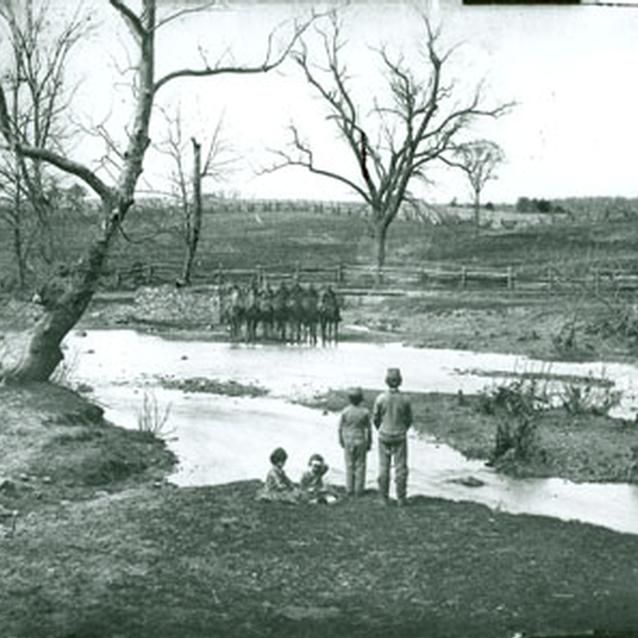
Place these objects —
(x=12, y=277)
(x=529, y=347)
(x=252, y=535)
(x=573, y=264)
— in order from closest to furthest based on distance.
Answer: (x=252, y=535), (x=529, y=347), (x=12, y=277), (x=573, y=264)

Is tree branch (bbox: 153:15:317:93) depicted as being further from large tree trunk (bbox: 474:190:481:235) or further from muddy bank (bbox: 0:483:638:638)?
large tree trunk (bbox: 474:190:481:235)

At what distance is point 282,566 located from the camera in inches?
391

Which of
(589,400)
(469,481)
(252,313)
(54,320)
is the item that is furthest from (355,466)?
(252,313)

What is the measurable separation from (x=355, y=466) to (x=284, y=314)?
58.8 feet

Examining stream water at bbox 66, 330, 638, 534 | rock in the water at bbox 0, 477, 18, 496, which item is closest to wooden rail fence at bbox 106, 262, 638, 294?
stream water at bbox 66, 330, 638, 534

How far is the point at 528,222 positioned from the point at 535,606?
48694mm

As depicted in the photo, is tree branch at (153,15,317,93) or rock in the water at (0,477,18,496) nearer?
rock in the water at (0,477,18,496)

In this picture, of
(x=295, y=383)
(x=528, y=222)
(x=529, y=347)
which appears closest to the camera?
(x=295, y=383)

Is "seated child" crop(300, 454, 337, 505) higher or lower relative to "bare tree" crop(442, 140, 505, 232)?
lower

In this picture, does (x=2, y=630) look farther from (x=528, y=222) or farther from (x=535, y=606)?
(x=528, y=222)

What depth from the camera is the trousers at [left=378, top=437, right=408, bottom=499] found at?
11.5 meters

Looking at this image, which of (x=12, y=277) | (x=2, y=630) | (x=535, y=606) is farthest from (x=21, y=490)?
(x=12, y=277)

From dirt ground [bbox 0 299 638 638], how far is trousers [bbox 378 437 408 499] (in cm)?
25

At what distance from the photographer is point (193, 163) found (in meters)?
31.4
